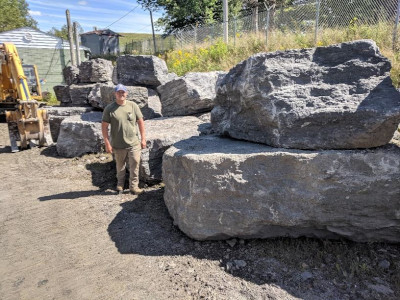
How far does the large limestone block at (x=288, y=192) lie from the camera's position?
2.54 meters

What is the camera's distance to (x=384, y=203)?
2.58 meters

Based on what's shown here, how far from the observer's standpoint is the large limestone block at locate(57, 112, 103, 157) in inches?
239

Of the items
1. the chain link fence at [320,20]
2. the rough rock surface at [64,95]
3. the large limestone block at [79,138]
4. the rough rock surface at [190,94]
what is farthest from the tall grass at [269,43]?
the large limestone block at [79,138]

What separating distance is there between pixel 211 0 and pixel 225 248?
19019 millimetres

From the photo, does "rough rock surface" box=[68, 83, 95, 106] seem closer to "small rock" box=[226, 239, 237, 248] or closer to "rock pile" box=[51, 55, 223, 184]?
"rock pile" box=[51, 55, 223, 184]

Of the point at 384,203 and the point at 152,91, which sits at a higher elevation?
the point at 152,91

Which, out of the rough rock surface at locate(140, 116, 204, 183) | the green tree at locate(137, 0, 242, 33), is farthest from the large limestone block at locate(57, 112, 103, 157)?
the green tree at locate(137, 0, 242, 33)

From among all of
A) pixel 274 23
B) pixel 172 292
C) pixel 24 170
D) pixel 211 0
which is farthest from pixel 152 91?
pixel 211 0

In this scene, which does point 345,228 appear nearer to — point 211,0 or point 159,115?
point 159,115

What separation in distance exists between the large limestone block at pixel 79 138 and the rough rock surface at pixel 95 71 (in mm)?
2519

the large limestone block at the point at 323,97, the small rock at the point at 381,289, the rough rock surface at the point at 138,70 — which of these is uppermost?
the rough rock surface at the point at 138,70

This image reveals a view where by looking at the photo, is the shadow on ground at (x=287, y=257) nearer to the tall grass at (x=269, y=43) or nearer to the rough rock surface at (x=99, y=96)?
the rough rock surface at (x=99, y=96)

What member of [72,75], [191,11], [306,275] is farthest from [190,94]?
[191,11]

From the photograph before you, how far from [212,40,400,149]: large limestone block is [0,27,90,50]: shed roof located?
22844 millimetres
